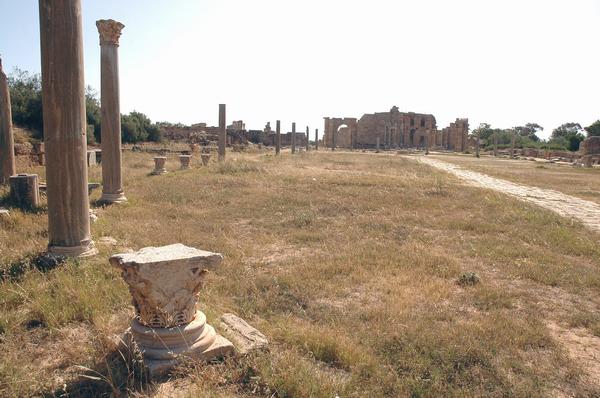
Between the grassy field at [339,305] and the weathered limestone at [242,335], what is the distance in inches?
4.5

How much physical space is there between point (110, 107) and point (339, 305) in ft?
24.4

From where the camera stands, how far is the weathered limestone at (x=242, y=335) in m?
3.54

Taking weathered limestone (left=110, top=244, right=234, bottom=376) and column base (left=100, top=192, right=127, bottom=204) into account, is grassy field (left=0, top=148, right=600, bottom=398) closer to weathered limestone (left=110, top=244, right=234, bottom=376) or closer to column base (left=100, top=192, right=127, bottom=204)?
weathered limestone (left=110, top=244, right=234, bottom=376)

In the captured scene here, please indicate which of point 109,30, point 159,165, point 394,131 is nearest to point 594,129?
point 394,131

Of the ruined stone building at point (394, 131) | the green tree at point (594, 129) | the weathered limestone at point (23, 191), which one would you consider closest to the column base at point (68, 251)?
the weathered limestone at point (23, 191)

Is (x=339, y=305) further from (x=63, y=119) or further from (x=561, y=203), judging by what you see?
(x=561, y=203)

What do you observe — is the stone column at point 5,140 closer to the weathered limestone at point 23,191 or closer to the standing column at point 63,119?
the weathered limestone at point 23,191

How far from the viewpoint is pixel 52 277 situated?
471 centimetres

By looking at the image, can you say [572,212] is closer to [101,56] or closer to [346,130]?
[101,56]

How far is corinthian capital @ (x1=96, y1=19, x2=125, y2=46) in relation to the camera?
9.45m

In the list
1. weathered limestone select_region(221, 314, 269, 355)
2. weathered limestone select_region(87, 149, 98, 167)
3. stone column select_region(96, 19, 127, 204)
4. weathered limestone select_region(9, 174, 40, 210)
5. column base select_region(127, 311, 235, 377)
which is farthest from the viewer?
weathered limestone select_region(87, 149, 98, 167)

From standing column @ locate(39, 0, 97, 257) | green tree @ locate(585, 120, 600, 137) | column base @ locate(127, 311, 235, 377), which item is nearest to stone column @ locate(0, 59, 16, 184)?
standing column @ locate(39, 0, 97, 257)

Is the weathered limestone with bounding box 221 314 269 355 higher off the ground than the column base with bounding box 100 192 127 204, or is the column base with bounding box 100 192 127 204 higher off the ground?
the column base with bounding box 100 192 127 204

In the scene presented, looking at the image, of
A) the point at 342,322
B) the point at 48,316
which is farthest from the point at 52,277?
the point at 342,322
